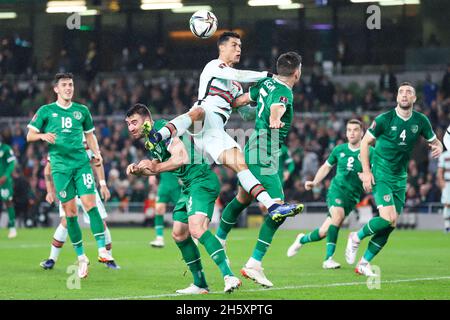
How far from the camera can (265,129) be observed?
11625mm

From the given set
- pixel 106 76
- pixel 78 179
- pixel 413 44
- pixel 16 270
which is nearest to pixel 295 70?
pixel 78 179

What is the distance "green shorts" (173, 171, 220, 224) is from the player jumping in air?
649 mm

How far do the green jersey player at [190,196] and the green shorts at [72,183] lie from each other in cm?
296

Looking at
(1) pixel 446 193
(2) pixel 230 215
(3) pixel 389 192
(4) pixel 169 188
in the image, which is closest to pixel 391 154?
(3) pixel 389 192

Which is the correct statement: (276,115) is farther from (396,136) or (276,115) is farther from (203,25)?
(396,136)

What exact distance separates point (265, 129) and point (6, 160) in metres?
12.6

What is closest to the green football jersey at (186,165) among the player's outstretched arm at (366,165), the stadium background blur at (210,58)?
the player's outstretched arm at (366,165)

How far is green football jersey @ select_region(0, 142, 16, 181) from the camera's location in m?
22.7

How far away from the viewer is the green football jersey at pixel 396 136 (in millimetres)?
12859

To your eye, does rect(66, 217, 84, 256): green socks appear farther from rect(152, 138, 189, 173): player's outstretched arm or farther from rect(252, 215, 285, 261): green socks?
rect(152, 138, 189, 173): player's outstretched arm

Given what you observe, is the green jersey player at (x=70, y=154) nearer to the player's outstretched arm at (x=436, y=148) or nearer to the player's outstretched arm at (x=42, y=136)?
the player's outstretched arm at (x=42, y=136)

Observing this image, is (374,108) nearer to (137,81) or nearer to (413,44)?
(413,44)

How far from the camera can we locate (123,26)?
36.4 meters

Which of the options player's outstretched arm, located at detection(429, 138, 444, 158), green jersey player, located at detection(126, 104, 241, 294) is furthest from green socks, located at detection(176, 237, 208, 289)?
player's outstretched arm, located at detection(429, 138, 444, 158)
